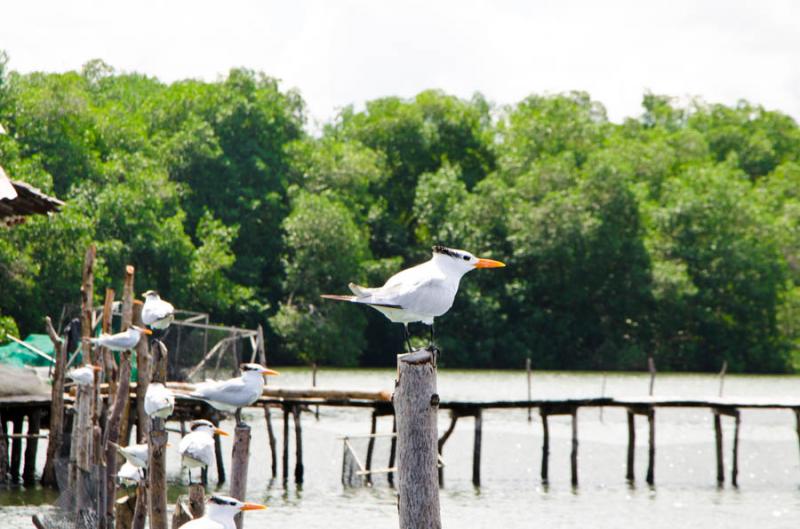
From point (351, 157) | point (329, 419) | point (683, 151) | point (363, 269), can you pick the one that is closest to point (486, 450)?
point (329, 419)

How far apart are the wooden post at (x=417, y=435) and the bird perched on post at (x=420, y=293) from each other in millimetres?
552

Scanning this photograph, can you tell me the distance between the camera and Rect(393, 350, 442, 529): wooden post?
28.2 feet

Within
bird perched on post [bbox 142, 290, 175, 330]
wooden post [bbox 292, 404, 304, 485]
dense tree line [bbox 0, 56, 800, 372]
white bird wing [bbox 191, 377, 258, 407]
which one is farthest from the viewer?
dense tree line [bbox 0, 56, 800, 372]

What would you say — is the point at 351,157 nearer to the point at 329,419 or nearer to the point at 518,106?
the point at 518,106

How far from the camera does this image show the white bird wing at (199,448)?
40.2 ft

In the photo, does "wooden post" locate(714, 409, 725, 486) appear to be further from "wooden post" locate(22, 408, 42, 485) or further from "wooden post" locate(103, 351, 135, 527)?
"wooden post" locate(103, 351, 135, 527)

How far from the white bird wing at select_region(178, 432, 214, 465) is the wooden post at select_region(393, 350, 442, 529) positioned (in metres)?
3.99

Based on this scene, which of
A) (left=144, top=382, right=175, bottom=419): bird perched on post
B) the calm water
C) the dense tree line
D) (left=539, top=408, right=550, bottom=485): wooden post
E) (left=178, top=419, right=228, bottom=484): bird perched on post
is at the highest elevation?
the dense tree line

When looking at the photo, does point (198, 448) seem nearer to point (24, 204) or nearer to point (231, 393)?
point (231, 393)

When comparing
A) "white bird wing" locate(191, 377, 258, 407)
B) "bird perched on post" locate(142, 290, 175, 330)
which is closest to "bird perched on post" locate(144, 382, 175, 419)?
"white bird wing" locate(191, 377, 258, 407)

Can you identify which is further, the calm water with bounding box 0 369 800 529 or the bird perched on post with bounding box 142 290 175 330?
the calm water with bounding box 0 369 800 529

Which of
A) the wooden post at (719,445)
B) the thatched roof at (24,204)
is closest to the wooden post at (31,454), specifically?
the thatched roof at (24,204)

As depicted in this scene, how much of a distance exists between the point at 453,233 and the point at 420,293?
5741 cm

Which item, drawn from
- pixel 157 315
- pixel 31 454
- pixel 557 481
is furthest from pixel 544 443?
pixel 157 315
